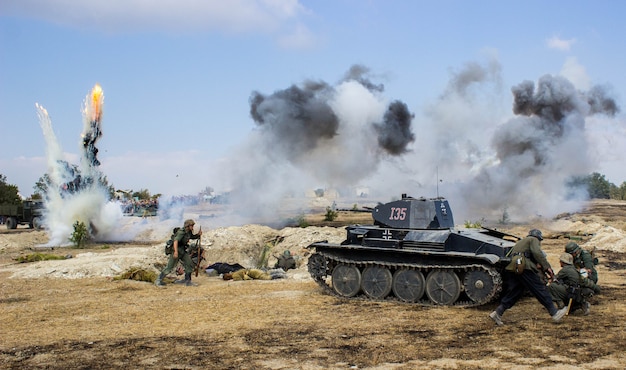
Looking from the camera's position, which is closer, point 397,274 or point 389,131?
point 397,274

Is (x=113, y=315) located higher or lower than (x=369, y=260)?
lower

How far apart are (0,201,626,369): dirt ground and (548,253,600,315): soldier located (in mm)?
241

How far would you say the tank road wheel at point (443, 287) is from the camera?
12.3 metres

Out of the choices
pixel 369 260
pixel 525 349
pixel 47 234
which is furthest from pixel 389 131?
pixel 525 349

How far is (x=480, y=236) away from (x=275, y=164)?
2371 cm

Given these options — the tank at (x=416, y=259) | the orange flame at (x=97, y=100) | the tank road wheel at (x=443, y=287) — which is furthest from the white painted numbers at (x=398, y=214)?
the orange flame at (x=97, y=100)

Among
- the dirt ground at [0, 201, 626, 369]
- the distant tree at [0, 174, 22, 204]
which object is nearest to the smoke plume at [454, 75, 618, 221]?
the dirt ground at [0, 201, 626, 369]

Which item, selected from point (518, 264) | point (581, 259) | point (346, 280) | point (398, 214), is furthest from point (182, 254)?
point (581, 259)

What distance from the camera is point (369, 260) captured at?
533 inches

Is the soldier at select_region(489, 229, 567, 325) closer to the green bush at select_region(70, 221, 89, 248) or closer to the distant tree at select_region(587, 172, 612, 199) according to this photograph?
the green bush at select_region(70, 221, 89, 248)

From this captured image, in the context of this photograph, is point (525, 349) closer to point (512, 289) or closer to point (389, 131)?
point (512, 289)

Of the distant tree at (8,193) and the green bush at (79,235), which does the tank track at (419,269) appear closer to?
the green bush at (79,235)

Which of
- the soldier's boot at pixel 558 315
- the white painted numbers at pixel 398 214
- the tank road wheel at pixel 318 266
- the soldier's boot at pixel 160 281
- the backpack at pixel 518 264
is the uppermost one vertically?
the white painted numbers at pixel 398 214

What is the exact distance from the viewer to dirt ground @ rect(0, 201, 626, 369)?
825cm
